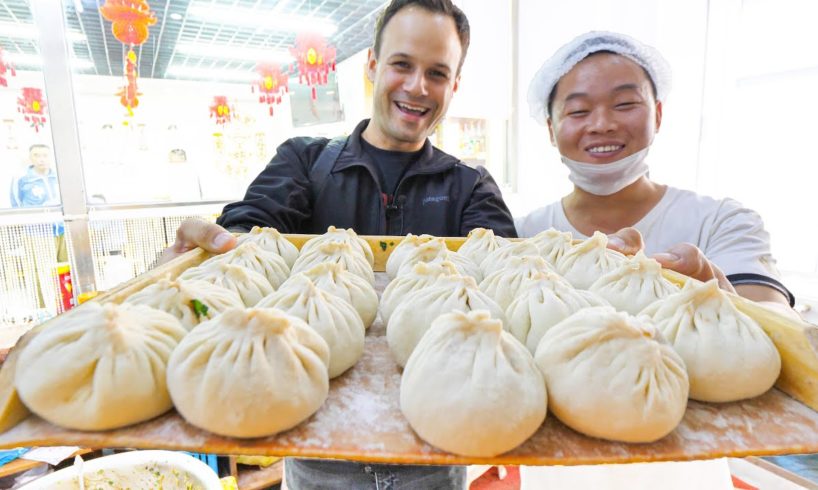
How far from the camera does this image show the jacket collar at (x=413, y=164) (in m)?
1.79

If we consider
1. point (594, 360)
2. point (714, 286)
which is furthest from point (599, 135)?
point (594, 360)

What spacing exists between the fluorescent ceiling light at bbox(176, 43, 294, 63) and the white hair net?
2.27 m

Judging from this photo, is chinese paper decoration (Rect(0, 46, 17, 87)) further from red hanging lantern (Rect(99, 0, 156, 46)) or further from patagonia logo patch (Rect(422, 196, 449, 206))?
patagonia logo patch (Rect(422, 196, 449, 206))

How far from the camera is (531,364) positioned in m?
0.75

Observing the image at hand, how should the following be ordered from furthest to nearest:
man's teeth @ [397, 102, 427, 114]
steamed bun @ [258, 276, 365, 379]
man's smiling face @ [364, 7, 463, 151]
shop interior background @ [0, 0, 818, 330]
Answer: shop interior background @ [0, 0, 818, 330]
man's teeth @ [397, 102, 427, 114]
man's smiling face @ [364, 7, 463, 151]
steamed bun @ [258, 276, 365, 379]

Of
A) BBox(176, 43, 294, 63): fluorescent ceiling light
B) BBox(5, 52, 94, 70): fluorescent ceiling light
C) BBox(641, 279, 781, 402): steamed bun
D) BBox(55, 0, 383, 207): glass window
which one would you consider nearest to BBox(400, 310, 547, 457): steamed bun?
BBox(641, 279, 781, 402): steamed bun

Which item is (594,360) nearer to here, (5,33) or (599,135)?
(599,135)

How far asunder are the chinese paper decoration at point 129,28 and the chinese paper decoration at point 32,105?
1.41ft

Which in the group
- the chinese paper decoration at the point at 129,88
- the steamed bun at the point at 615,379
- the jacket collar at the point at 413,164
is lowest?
the steamed bun at the point at 615,379

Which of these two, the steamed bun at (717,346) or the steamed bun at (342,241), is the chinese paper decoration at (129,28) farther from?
the steamed bun at (717,346)

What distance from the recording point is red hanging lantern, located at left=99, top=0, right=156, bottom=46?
2.36m

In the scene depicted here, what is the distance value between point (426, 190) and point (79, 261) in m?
2.20

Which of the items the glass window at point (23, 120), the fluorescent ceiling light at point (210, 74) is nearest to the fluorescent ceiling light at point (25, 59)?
the glass window at point (23, 120)

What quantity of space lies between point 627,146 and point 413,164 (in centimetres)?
90
